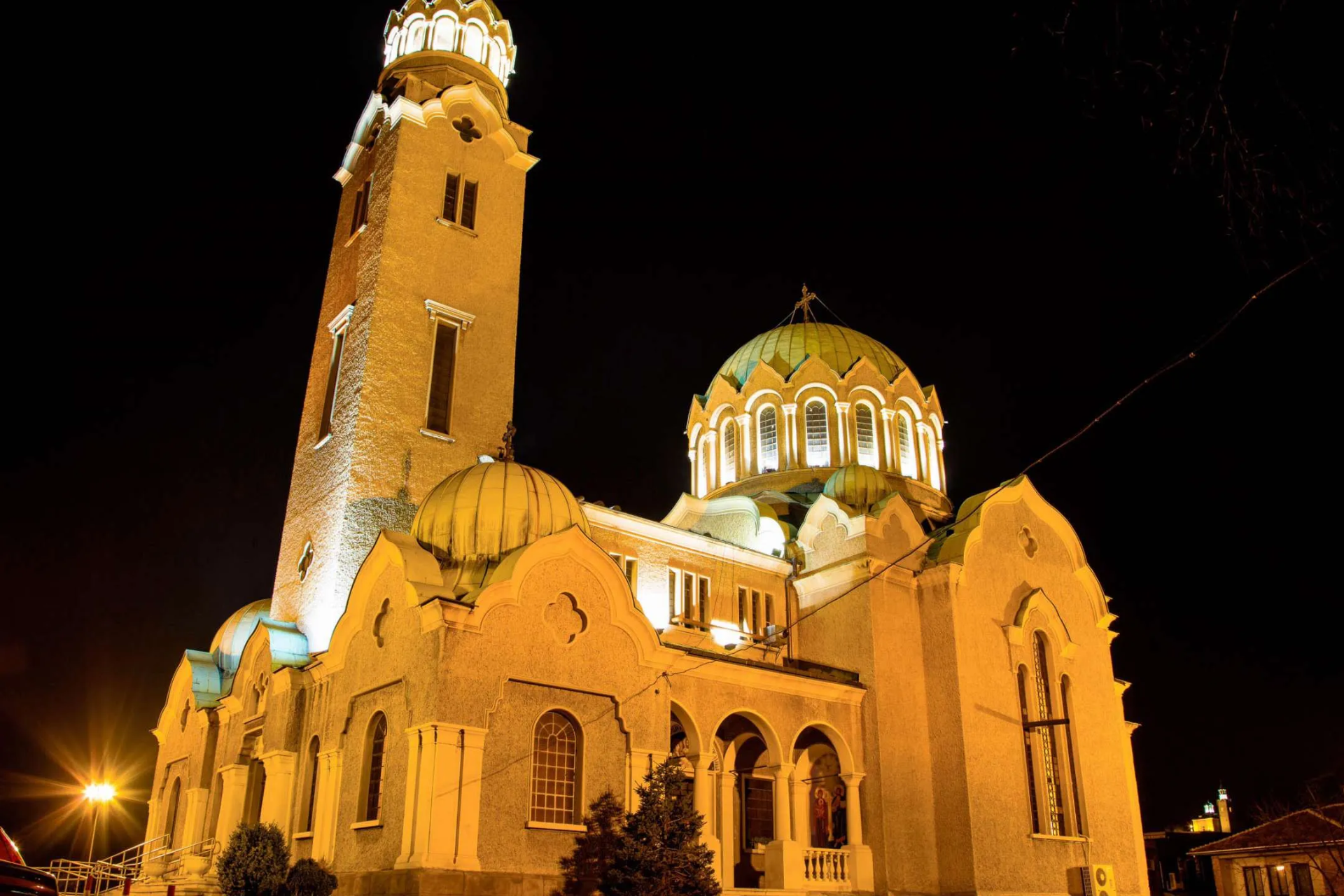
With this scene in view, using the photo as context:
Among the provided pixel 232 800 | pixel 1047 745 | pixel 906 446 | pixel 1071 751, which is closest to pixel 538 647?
pixel 232 800

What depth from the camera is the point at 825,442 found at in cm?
2819

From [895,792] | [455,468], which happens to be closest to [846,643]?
[895,792]

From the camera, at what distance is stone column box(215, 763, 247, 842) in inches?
715

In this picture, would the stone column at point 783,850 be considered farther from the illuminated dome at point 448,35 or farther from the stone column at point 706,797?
the illuminated dome at point 448,35

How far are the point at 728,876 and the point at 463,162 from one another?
1566 centimetres

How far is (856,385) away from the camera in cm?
2877

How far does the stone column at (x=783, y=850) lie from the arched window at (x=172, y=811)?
1122cm

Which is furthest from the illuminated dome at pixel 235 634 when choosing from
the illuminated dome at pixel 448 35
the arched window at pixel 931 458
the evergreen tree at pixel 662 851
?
the arched window at pixel 931 458

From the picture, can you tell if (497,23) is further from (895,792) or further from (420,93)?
(895,792)

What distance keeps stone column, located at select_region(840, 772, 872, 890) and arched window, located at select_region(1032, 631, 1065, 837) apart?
398cm

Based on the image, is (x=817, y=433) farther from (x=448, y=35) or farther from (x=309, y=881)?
(x=309, y=881)

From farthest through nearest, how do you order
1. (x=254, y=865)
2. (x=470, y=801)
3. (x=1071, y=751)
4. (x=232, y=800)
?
1. (x=1071, y=751)
2. (x=232, y=800)
3. (x=254, y=865)
4. (x=470, y=801)

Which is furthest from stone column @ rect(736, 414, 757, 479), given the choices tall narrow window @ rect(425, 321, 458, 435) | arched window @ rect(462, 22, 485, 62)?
arched window @ rect(462, 22, 485, 62)

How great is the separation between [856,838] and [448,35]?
795 inches
